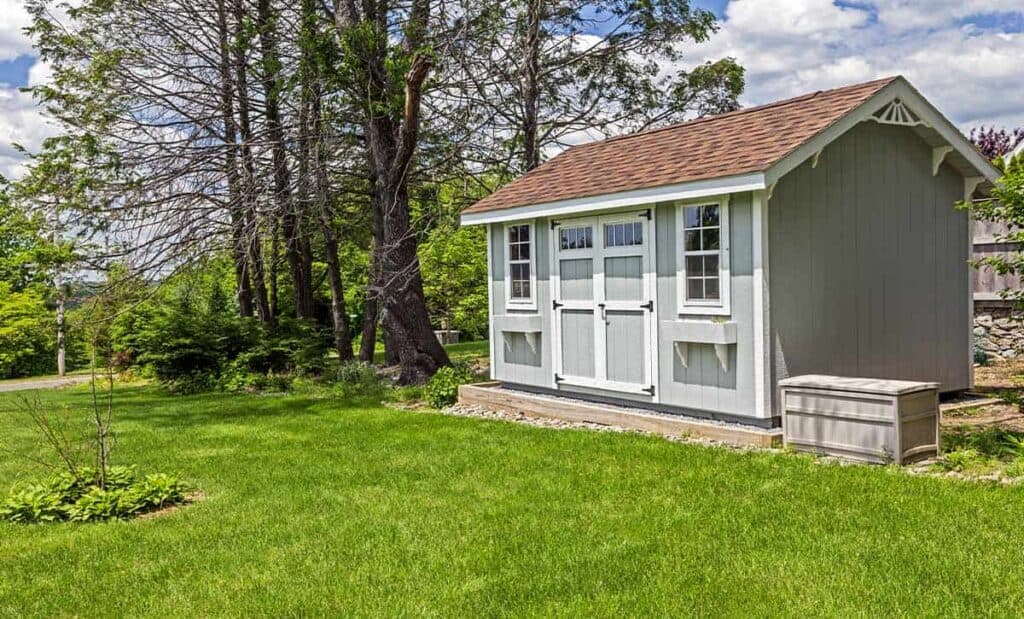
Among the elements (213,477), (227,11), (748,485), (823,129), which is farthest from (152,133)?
(748,485)

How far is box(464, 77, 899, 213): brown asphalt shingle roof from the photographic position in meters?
7.58

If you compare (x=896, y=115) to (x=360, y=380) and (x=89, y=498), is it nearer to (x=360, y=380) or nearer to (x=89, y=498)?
(x=89, y=498)

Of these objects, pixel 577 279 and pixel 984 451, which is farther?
pixel 577 279

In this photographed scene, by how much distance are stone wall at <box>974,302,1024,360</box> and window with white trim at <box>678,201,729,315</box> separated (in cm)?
699

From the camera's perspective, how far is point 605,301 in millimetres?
9062

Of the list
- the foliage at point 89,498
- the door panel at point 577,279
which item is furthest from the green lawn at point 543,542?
the door panel at point 577,279

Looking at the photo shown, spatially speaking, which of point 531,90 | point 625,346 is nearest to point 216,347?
point 531,90

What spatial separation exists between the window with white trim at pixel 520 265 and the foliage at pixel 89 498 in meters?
5.24

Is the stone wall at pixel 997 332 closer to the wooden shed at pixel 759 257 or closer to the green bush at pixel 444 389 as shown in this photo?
the wooden shed at pixel 759 257

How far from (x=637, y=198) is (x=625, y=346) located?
5.47 feet

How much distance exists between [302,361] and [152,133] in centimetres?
474

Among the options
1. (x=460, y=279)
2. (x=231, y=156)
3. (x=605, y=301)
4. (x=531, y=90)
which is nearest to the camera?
(x=605, y=301)

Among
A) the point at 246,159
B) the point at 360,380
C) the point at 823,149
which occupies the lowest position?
the point at 360,380

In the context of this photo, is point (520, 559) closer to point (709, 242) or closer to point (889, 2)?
point (709, 242)
